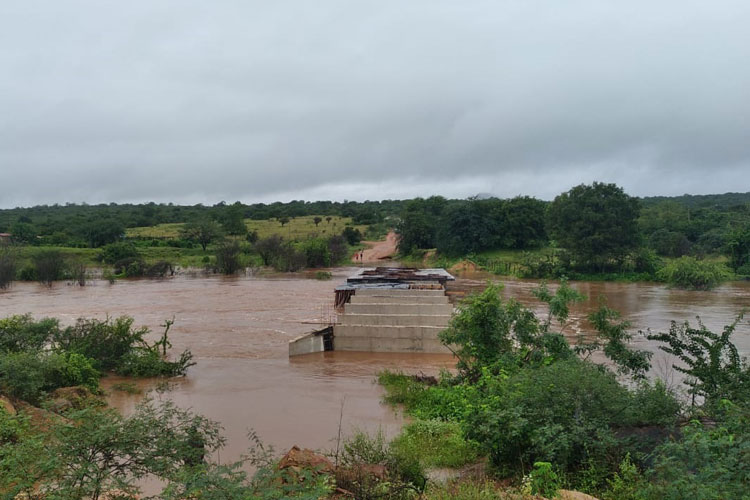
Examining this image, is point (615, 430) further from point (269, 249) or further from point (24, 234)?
point (24, 234)

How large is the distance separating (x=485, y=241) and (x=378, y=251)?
14.0 m

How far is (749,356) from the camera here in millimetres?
16094

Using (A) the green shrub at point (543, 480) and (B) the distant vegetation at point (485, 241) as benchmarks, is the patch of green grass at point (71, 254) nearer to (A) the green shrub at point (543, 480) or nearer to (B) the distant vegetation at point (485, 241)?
(B) the distant vegetation at point (485, 241)

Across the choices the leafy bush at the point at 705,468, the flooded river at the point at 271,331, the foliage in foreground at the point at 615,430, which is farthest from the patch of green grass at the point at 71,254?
the leafy bush at the point at 705,468

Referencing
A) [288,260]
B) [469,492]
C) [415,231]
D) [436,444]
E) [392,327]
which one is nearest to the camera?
[469,492]

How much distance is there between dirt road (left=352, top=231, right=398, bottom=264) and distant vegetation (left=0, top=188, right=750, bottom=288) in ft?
5.95

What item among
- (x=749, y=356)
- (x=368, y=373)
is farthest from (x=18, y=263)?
(x=749, y=356)

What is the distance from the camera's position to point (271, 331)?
21.2 meters

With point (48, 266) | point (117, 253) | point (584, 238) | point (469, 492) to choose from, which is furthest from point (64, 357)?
→ point (117, 253)

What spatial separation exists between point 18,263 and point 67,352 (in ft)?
102

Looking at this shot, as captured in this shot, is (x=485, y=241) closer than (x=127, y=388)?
No

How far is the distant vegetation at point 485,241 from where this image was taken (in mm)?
36875

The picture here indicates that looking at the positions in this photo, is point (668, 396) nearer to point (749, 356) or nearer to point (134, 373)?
point (749, 356)

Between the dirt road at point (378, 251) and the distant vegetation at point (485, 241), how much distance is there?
181 centimetres
